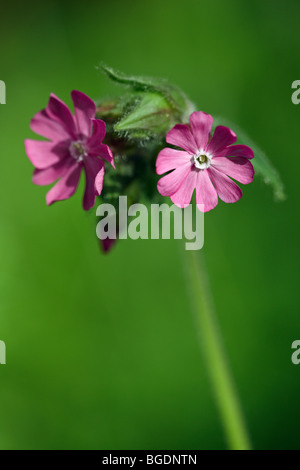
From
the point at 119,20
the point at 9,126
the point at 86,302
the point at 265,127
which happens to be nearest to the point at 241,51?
the point at 265,127

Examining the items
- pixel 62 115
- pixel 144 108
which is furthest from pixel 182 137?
pixel 62 115

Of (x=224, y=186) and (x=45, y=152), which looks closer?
(x=224, y=186)

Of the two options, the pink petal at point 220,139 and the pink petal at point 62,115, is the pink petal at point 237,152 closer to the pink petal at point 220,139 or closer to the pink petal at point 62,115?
the pink petal at point 220,139

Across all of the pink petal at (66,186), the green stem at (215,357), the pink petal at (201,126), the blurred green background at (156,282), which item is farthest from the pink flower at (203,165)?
the blurred green background at (156,282)

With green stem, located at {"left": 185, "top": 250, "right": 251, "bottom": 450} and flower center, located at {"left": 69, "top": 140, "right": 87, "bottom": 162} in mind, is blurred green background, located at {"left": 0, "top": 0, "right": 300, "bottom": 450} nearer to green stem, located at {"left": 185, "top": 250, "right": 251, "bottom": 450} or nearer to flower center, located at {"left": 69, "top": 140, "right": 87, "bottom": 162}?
Result: green stem, located at {"left": 185, "top": 250, "right": 251, "bottom": 450}

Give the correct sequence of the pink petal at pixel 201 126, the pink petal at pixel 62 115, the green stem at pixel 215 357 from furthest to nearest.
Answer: the green stem at pixel 215 357, the pink petal at pixel 62 115, the pink petal at pixel 201 126

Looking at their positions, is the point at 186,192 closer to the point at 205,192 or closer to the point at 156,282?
the point at 205,192
